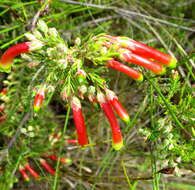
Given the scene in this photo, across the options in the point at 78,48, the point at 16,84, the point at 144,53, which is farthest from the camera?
the point at 16,84

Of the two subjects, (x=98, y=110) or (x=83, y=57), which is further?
(x=98, y=110)

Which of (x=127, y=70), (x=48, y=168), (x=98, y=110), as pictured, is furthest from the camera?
(x=48, y=168)

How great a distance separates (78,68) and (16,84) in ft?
7.14

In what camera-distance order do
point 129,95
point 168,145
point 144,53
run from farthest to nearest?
1. point 129,95
2. point 168,145
3. point 144,53

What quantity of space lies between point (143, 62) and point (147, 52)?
0.07 meters

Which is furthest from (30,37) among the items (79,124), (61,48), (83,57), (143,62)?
(143,62)

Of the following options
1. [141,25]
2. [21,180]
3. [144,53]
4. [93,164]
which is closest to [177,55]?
[141,25]

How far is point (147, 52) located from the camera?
6.02 ft

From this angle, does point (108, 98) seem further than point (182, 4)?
No

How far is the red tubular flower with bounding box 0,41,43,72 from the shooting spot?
1881 millimetres

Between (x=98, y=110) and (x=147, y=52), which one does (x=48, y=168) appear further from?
(x=147, y=52)

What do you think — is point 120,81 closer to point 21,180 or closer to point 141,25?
point 141,25

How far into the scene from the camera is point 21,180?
14.5 ft

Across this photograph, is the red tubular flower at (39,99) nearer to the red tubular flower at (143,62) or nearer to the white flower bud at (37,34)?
the white flower bud at (37,34)
